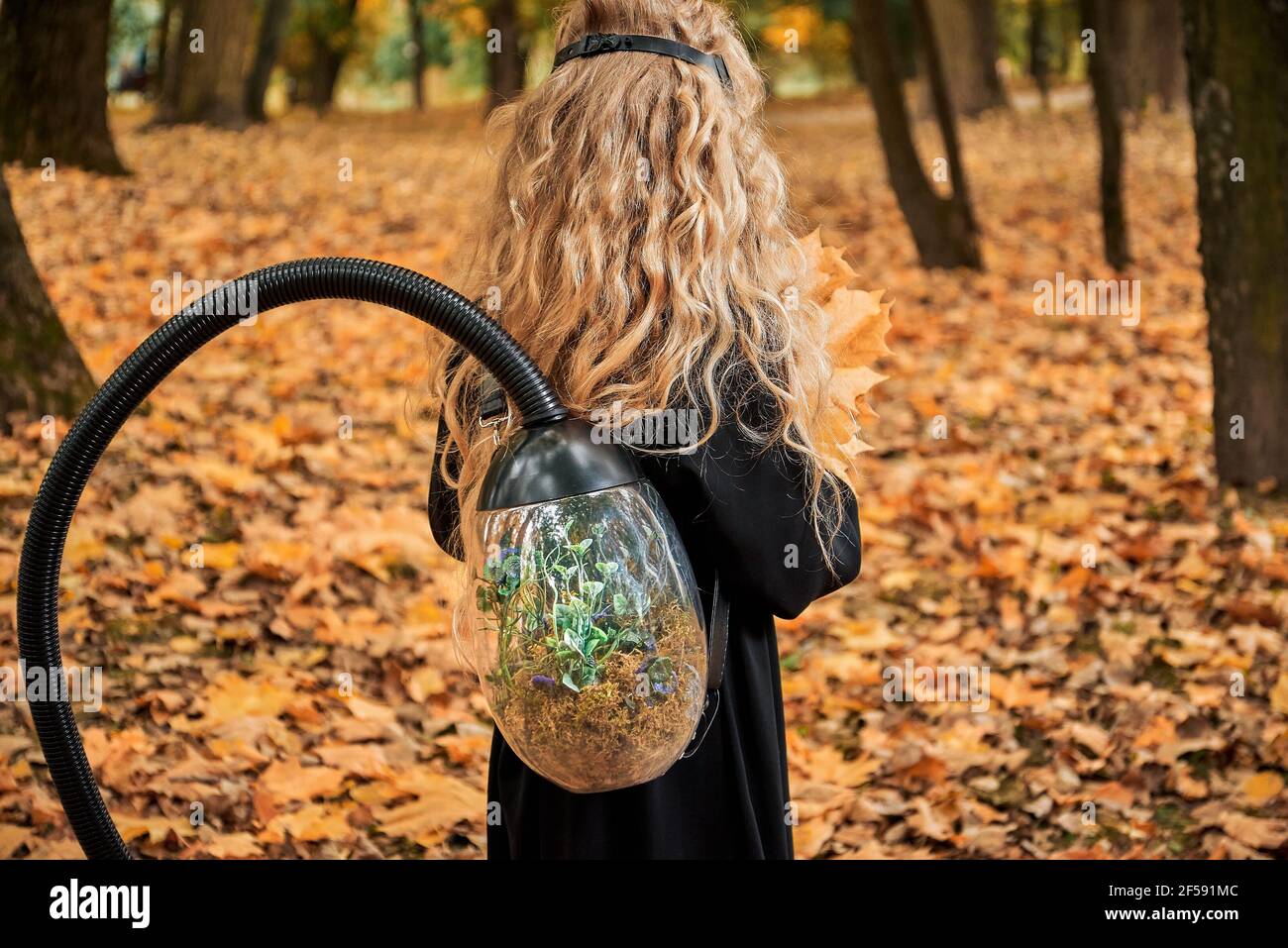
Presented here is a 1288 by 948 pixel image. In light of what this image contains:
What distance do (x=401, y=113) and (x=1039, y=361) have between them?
52.6 feet

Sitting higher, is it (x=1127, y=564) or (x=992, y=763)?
(x=1127, y=564)

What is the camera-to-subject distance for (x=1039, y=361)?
28.2ft

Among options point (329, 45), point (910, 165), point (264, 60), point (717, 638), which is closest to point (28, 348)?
point (717, 638)

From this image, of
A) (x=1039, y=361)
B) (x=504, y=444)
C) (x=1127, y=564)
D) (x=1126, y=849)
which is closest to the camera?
(x=504, y=444)

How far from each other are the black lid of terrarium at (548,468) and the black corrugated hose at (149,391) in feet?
0.10

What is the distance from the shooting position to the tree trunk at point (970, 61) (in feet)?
61.6

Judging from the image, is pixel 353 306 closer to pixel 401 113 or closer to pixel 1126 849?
pixel 1126 849

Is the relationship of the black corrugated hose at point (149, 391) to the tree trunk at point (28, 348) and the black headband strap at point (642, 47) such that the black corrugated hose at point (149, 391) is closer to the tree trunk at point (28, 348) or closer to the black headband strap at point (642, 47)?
the black headband strap at point (642, 47)

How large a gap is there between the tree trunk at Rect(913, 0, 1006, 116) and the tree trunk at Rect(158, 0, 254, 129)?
997cm

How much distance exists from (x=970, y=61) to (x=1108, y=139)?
10.3 metres

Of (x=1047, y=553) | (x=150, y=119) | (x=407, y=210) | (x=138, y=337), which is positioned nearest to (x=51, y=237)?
(x=138, y=337)

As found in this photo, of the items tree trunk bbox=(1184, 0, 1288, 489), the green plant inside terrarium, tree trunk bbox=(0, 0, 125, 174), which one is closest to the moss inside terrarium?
the green plant inside terrarium

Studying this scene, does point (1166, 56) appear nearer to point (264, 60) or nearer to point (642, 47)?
point (264, 60)

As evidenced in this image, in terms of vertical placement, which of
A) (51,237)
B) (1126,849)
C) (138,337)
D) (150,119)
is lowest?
(1126,849)
